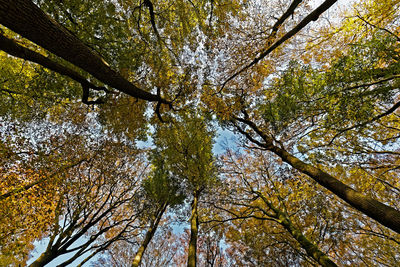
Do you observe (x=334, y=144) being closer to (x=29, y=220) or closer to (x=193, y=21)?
(x=193, y=21)

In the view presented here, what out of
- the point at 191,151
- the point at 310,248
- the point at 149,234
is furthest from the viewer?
the point at 191,151

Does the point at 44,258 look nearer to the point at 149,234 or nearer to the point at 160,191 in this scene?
the point at 149,234

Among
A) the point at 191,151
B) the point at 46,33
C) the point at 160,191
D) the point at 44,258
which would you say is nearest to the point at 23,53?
the point at 46,33

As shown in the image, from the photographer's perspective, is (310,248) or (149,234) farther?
(149,234)

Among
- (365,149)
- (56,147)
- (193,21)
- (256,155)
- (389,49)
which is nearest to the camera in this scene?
(389,49)

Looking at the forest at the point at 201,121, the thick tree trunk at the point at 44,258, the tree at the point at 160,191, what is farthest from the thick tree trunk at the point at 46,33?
the tree at the point at 160,191

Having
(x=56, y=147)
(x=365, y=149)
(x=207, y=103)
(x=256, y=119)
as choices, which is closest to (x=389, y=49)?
(x=365, y=149)

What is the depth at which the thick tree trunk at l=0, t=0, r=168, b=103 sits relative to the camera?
199 centimetres

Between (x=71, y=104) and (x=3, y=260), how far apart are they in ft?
28.0

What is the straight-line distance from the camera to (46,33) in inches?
91.8

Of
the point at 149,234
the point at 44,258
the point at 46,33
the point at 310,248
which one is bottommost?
the point at 44,258

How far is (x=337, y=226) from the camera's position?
6.68 m

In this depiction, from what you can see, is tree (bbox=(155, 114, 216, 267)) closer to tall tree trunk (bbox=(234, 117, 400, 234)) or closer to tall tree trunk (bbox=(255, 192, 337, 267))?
tall tree trunk (bbox=(255, 192, 337, 267))

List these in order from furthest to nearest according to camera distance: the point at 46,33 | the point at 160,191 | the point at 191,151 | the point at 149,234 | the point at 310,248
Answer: the point at 160,191 < the point at 191,151 < the point at 149,234 < the point at 310,248 < the point at 46,33
